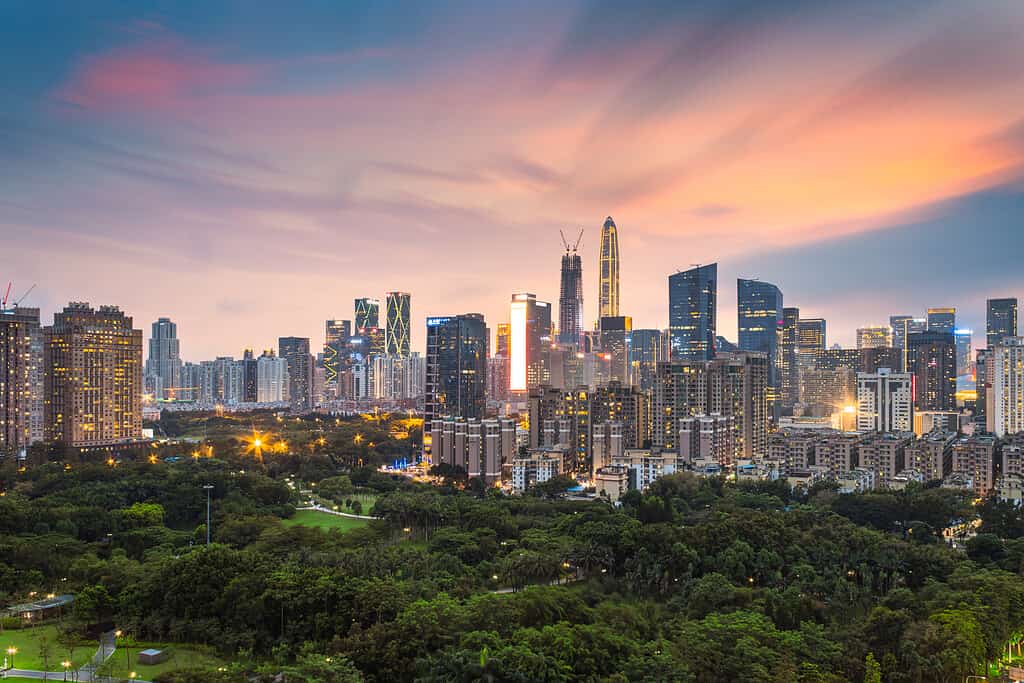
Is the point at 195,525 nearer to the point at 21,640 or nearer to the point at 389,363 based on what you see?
the point at 21,640

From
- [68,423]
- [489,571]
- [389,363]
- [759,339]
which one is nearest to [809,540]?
[489,571]

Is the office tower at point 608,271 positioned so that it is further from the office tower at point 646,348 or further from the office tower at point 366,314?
the office tower at point 366,314

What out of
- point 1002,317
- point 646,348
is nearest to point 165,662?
point 1002,317

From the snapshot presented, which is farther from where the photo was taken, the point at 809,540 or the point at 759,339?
the point at 759,339

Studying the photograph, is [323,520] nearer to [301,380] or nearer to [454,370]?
[454,370]

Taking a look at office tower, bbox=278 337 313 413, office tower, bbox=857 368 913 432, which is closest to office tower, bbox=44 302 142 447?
office tower, bbox=278 337 313 413
